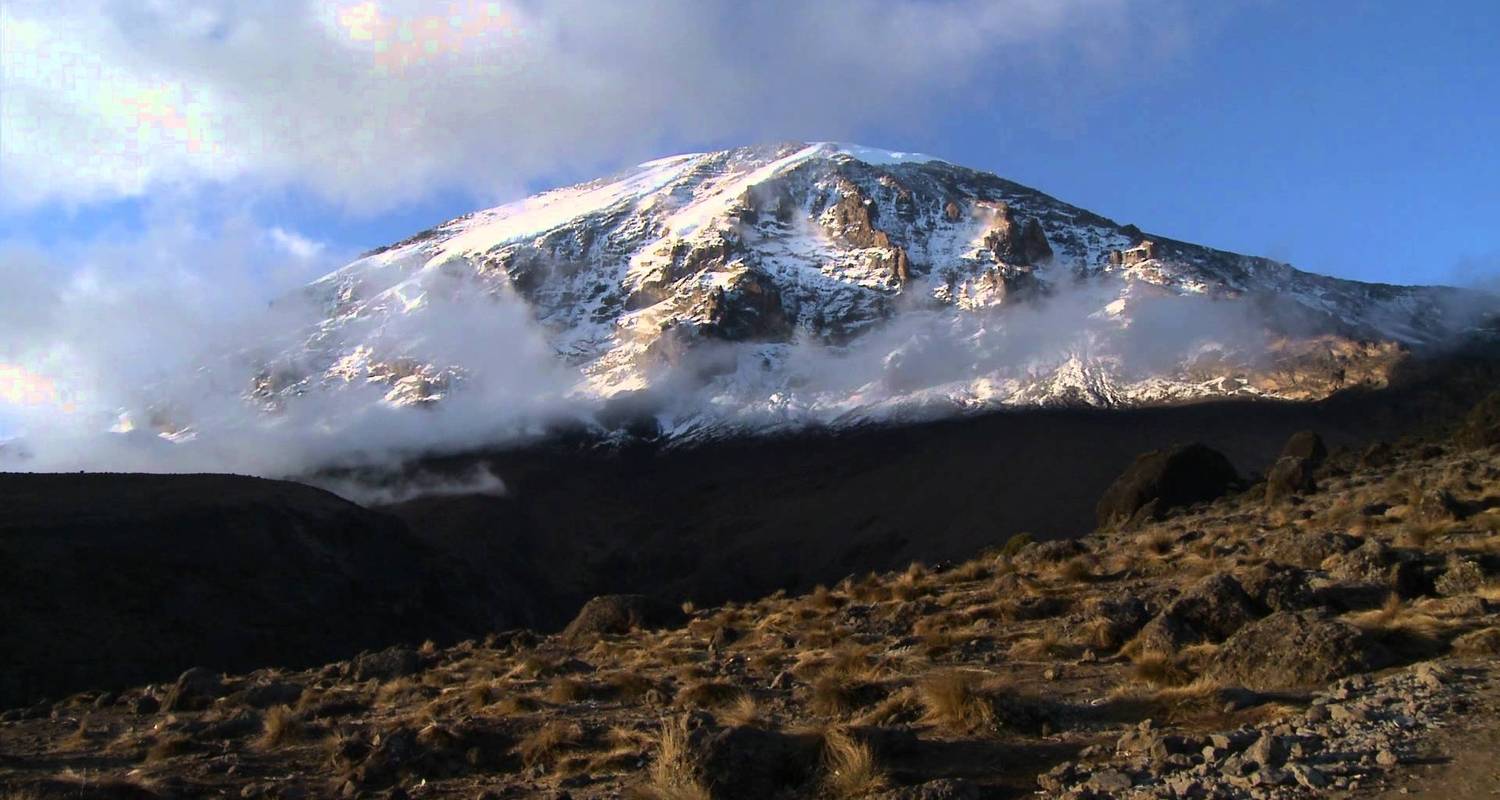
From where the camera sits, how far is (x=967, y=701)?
785 centimetres

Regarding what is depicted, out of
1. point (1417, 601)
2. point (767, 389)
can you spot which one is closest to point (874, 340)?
point (767, 389)

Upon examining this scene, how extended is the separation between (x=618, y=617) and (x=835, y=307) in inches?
4437

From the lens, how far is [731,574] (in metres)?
77.4

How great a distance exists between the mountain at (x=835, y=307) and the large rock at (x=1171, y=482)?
173ft

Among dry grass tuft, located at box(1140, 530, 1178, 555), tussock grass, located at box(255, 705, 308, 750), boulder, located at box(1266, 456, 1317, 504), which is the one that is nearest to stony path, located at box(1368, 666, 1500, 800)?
tussock grass, located at box(255, 705, 308, 750)

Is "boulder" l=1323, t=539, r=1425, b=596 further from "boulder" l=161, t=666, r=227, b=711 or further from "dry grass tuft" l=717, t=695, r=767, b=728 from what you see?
"boulder" l=161, t=666, r=227, b=711

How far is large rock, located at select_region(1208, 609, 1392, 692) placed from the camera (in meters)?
7.80

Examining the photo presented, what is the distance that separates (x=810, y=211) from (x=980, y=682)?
144 meters

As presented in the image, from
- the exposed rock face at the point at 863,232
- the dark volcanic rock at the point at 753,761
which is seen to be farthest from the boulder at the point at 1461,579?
the exposed rock face at the point at 863,232

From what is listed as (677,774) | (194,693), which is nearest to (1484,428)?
(677,774)

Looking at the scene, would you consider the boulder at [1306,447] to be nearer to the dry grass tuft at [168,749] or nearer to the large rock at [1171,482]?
the large rock at [1171,482]

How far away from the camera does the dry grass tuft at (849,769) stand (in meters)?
6.46

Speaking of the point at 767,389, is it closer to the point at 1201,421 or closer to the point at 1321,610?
the point at 1201,421

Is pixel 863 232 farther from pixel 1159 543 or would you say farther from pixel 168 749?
pixel 168 749
